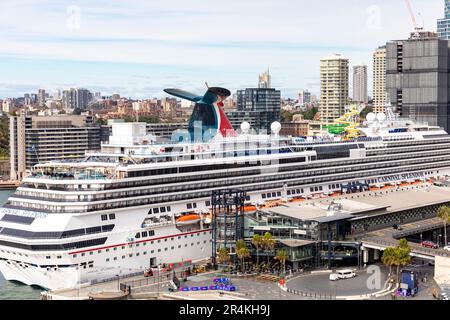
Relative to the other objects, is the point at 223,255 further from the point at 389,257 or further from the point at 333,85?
the point at 333,85

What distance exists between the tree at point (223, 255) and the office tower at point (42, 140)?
41551mm

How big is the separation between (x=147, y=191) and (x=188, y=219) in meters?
1.78

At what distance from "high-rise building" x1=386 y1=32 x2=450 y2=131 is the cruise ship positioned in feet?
99.1

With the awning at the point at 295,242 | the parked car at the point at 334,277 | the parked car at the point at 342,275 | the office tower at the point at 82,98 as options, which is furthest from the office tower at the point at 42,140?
the office tower at the point at 82,98

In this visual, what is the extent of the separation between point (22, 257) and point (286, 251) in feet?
27.5

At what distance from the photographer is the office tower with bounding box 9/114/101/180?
63594 mm

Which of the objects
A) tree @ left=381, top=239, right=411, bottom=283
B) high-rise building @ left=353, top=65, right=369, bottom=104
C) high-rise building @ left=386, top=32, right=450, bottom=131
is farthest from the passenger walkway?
high-rise building @ left=353, top=65, right=369, bottom=104

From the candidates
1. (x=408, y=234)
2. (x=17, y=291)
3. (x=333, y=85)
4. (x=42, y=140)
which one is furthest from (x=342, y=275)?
(x=333, y=85)

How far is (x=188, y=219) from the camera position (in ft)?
80.3

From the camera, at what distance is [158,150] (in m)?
25.2

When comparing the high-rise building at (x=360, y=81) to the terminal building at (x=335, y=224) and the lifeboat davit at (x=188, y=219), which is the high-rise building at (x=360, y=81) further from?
the lifeboat davit at (x=188, y=219)

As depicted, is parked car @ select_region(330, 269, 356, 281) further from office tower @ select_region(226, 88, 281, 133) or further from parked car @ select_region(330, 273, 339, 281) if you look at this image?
office tower @ select_region(226, 88, 281, 133)
